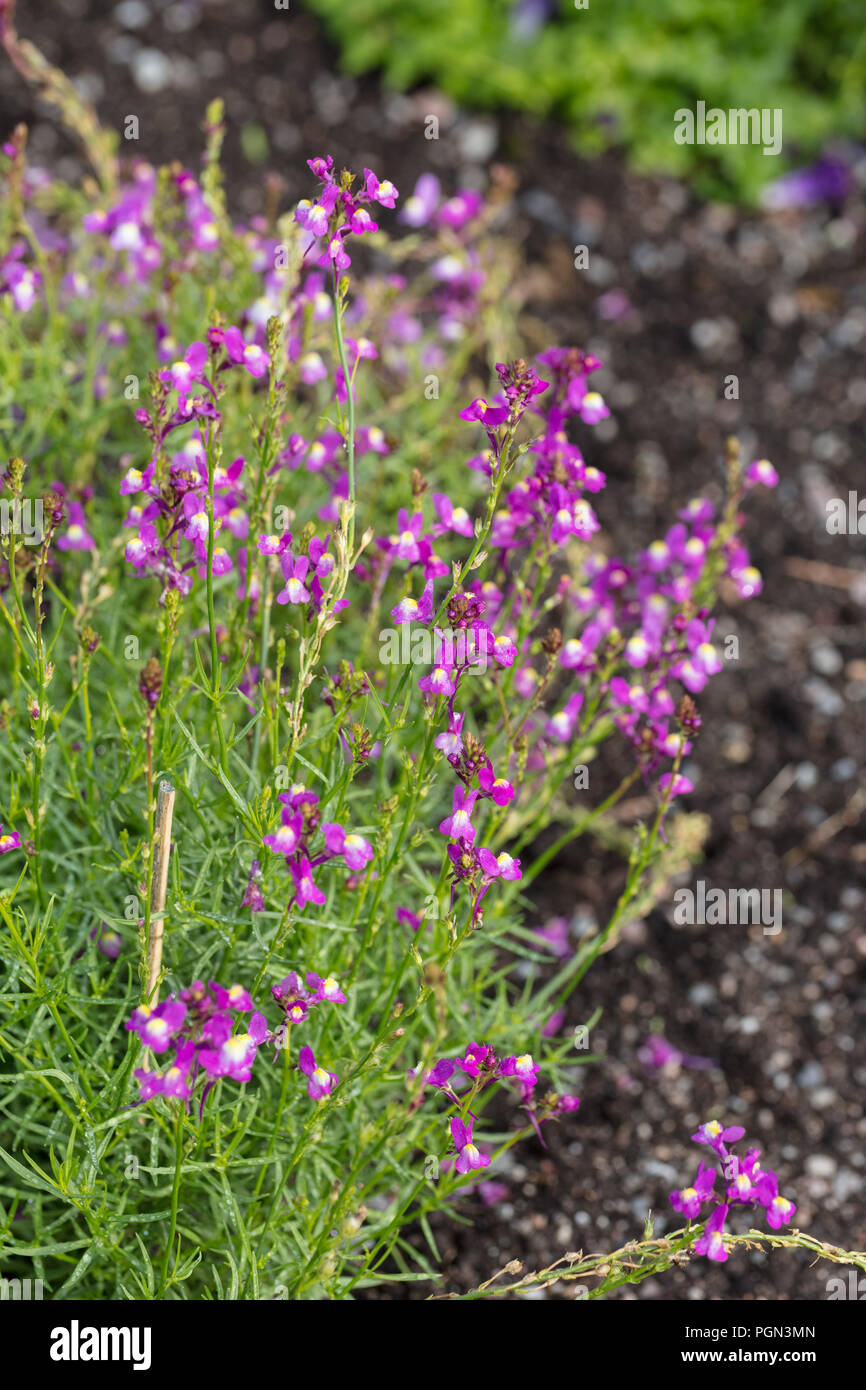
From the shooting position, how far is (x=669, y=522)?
15.1 ft

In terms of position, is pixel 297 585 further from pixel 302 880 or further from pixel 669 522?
pixel 669 522

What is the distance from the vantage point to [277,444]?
220 centimetres

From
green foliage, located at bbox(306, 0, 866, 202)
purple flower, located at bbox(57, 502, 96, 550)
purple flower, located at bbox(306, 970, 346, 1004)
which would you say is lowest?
purple flower, located at bbox(306, 970, 346, 1004)

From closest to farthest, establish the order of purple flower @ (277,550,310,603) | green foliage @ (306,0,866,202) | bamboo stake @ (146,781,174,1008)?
bamboo stake @ (146,781,174,1008)
purple flower @ (277,550,310,603)
green foliage @ (306,0,866,202)

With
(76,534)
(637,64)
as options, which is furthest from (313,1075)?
(637,64)

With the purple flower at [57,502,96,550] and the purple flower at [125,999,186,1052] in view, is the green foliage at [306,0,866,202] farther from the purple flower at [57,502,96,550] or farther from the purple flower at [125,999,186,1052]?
the purple flower at [125,999,186,1052]

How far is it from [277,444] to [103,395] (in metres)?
1.32

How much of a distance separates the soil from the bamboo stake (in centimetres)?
117

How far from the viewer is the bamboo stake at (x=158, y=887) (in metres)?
1.91

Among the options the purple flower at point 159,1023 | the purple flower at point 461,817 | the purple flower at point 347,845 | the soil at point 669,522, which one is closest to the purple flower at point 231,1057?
the purple flower at point 159,1023

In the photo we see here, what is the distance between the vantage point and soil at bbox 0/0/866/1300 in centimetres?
307

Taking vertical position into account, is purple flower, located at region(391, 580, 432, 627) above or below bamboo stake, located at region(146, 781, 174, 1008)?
above

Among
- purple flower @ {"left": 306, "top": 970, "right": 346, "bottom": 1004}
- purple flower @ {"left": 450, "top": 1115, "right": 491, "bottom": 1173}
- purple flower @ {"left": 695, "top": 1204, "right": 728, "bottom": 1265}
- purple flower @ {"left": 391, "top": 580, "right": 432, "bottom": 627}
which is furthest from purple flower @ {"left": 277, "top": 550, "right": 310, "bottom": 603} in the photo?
purple flower @ {"left": 695, "top": 1204, "right": 728, "bottom": 1265}

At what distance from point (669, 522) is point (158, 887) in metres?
2.99
